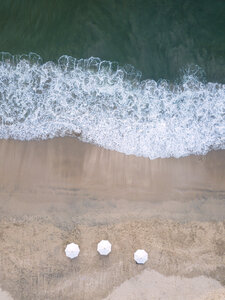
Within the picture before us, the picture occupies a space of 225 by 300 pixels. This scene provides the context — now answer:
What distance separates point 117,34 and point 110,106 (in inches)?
66.7

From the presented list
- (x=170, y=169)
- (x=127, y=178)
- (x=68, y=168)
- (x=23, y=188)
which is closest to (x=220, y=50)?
(x=170, y=169)

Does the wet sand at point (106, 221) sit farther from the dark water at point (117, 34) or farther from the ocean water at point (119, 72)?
the dark water at point (117, 34)

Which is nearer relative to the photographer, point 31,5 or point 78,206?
point 78,206

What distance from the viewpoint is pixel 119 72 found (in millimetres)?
6871

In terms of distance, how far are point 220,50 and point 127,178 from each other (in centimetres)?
364

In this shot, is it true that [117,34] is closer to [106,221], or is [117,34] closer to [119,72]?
[119,72]

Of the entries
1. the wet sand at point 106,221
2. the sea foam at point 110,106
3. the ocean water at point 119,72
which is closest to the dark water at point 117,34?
the ocean water at point 119,72

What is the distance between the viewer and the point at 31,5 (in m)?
6.92

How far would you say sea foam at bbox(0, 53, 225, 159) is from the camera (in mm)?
6590

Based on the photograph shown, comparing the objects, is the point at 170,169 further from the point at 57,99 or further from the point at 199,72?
the point at 57,99

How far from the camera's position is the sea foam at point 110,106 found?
6.59 m

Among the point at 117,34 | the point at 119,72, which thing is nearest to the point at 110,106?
the point at 119,72

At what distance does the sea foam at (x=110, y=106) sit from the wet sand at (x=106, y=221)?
0.32 meters

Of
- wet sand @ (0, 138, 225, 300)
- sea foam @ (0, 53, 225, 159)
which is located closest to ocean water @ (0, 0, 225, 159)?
sea foam @ (0, 53, 225, 159)
